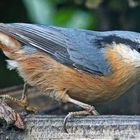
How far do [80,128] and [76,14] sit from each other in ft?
7.85

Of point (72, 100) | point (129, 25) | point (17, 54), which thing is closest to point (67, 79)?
point (72, 100)

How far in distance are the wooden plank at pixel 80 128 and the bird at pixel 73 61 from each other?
0.69 meters

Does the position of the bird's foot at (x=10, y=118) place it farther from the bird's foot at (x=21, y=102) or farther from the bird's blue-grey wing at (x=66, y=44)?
the bird's blue-grey wing at (x=66, y=44)

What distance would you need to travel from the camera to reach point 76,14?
5.24 meters

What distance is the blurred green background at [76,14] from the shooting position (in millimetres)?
4852

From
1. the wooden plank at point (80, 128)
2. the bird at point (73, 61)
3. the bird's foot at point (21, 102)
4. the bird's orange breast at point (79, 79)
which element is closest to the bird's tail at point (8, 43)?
the bird at point (73, 61)

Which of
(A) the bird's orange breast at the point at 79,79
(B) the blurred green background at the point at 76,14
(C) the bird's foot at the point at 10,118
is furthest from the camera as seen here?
(B) the blurred green background at the point at 76,14

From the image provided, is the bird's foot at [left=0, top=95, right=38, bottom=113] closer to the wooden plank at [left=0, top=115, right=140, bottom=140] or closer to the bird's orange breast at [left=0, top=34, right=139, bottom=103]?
the bird's orange breast at [left=0, top=34, right=139, bottom=103]

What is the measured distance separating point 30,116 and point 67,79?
66 centimetres

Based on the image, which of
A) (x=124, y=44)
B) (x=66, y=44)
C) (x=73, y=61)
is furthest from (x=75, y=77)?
(x=124, y=44)

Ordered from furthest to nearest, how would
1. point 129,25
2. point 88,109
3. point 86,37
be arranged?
point 129,25 → point 86,37 → point 88,109

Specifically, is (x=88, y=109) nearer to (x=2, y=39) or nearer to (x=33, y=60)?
(x=33, y=60)

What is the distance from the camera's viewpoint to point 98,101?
3.99m

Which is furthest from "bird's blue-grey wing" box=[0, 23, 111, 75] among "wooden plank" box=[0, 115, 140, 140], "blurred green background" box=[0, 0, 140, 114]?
"wooden plank" box=[0, 115, 140, 140]
